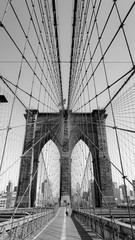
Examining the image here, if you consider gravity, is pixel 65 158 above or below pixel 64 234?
above

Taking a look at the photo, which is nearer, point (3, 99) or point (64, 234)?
point (64, 234)

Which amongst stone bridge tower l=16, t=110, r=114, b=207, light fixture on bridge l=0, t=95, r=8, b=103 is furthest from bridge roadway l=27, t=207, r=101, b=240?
stone bridge tower l=16, t=110, r=114, b=207

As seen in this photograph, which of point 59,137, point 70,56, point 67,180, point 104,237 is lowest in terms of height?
point 104,237

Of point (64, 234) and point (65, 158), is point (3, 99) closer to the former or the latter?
point (64, 234)

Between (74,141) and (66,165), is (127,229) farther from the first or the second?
(74,141)

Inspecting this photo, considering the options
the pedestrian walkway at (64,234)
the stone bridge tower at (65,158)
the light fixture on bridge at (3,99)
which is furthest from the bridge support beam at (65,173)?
the pedestrian walkway at (64,234)

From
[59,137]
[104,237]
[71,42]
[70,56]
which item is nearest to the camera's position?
[104,237]

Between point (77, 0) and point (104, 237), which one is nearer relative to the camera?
point (104, 237)

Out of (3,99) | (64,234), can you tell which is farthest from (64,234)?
(3,99)

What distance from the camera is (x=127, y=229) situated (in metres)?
2.04

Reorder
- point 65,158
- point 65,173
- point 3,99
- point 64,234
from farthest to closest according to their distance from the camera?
point 65,158 → point 65,173 → point 3,99 → point 64,234

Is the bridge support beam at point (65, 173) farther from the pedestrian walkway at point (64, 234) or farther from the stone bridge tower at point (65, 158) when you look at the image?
the pedestrian walkway at point (64, 234)

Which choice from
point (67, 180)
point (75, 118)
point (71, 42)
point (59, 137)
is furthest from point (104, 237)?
point (59, 137)

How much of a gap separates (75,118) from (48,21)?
1362cm
